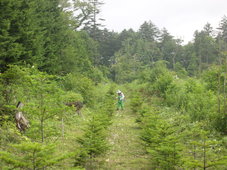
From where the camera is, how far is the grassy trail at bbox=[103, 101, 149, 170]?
783cm

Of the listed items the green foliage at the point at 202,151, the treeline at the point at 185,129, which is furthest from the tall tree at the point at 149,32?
the green foliage at the point at 202,151

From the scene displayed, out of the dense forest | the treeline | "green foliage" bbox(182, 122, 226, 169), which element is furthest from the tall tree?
"green foliage" bbox(182, 122, 226, 169)

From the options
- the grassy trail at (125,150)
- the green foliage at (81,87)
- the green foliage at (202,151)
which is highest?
the green foliage at (81,87)

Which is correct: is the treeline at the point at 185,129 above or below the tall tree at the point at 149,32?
below

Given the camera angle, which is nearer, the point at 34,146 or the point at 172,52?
the point at 34,146

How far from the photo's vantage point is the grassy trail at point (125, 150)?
7827mm

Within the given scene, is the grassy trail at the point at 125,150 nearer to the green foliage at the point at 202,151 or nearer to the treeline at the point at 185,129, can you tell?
the treeline at the point at 185,129

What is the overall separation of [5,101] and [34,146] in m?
6.27

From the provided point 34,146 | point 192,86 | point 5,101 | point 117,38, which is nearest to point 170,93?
point 192,86

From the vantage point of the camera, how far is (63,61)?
23734mm

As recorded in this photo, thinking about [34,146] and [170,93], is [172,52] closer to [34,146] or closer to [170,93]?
[170,93]

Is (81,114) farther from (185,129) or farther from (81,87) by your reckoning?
(185,129)

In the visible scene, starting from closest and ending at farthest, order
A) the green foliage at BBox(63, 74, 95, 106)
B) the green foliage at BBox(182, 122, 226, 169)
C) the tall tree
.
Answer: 1. the green foliage at BBox(182, 122, 226, 169)
2. the green foliage at BBox(63, 74, 95, 106)
3. the tall tree

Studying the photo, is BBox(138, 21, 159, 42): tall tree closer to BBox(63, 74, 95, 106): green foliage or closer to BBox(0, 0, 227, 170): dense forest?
BBox(0, 0, 227, 170): dense forest
